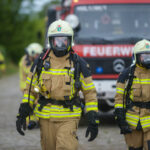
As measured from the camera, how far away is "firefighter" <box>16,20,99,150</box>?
5.20 meters

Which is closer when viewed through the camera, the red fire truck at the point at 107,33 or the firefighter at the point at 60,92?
the firefighter at the point at 60,92

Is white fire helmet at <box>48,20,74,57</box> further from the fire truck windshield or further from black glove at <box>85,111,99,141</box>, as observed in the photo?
the fire truck windshield

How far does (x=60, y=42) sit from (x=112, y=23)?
4.59m

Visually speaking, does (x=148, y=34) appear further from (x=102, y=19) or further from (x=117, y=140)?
(x=117, y=140)

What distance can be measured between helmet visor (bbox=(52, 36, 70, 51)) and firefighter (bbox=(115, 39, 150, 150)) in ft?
2.79

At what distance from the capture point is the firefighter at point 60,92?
17.1 ft

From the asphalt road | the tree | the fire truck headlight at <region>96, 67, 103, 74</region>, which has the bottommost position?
the tree

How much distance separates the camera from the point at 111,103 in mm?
9781

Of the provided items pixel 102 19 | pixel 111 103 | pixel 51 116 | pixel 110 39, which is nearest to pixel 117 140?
pixel 111 103

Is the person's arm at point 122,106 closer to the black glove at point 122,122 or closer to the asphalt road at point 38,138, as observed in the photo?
the black glove at point 122,122

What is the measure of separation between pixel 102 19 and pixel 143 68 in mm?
4349

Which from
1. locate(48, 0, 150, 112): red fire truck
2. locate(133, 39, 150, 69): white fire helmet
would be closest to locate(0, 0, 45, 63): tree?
locate(48, 0, 150, 112): red fire truck

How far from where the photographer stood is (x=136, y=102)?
563 centimetres

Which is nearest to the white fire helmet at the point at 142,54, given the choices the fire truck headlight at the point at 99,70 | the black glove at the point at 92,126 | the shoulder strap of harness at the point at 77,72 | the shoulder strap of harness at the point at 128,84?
the shoulder strap of harness at the point at 128,84
